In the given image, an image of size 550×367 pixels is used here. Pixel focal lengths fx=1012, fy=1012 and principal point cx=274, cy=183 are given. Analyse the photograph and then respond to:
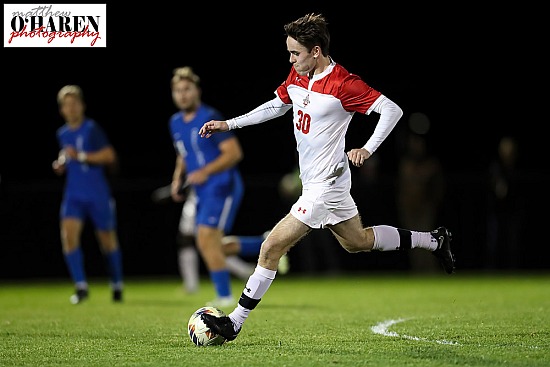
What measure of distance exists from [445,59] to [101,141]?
42.3 feet

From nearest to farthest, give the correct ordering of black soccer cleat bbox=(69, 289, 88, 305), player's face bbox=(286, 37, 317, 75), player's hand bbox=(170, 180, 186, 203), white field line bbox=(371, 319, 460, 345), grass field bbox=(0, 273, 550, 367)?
grass field bbox=(0, 273, 550, 367)
white field line bbox=(371, 319, 460, 345)
player's face bbox=(286, 37, 317, 75)
player's hand bbox=(170, 180, 186, 203)
black soccer cleat bbox=(69, 289, 88, 305)

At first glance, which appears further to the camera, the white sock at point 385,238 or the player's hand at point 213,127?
the white sock at point 385,238

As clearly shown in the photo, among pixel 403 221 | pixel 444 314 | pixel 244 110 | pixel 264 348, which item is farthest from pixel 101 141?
pixel 244 110

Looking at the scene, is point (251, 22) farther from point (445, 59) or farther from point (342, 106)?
point (342, 106)

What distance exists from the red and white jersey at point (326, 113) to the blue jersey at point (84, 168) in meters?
5.09

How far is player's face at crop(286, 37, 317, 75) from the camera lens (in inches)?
281

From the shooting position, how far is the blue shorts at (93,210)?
11805mm

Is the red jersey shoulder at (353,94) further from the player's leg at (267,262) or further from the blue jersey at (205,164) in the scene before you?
the blue jersey at (205,164)

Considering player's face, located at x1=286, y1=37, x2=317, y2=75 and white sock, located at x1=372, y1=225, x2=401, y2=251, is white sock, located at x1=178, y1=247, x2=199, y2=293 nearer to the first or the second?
white sock, located at x1=372, y1=225, x2=401, y2=251

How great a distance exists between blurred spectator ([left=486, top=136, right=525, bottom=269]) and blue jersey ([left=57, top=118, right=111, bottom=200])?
8.55 metres

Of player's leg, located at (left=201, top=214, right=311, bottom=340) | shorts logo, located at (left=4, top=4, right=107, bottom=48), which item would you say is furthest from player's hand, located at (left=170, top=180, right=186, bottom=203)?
player's leg, located at (left=201, top=214, right=311, bottom=340)

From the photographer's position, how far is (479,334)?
743 cm

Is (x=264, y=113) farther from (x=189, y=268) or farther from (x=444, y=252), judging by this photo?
(x=189, y=268)

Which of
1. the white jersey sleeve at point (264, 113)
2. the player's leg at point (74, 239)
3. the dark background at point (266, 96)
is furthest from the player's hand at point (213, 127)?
the dark background at point (266, 96)
